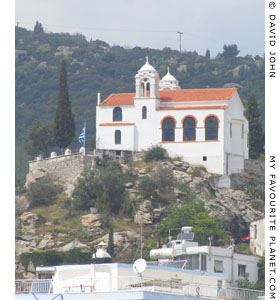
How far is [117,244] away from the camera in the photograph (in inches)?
2985

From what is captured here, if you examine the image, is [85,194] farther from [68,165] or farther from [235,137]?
[235,137]

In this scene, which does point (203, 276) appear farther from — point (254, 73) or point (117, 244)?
point (254, 73)

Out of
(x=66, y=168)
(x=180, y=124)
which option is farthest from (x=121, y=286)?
(x=180, y=124)

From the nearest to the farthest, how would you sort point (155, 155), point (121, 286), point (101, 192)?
point (121, 286) → point (101, 192) → point (155, 155)

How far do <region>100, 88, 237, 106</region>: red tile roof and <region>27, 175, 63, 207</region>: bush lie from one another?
9.51 metres

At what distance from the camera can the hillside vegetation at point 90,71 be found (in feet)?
516

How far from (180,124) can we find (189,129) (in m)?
0.83

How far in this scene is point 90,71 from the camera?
166m

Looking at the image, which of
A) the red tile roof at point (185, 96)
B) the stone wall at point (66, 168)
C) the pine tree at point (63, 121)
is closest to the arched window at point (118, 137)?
the red tile roof at point (185, 96)

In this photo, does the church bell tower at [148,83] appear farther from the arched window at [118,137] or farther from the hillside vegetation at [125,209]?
the hillside vegetation at [125,209]

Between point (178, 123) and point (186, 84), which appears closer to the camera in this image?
point (178, 123)

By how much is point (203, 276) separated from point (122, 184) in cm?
3792

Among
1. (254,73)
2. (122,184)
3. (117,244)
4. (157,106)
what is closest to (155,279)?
(117,244)

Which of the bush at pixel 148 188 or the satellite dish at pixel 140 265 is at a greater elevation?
the bush at pixel 148 188
